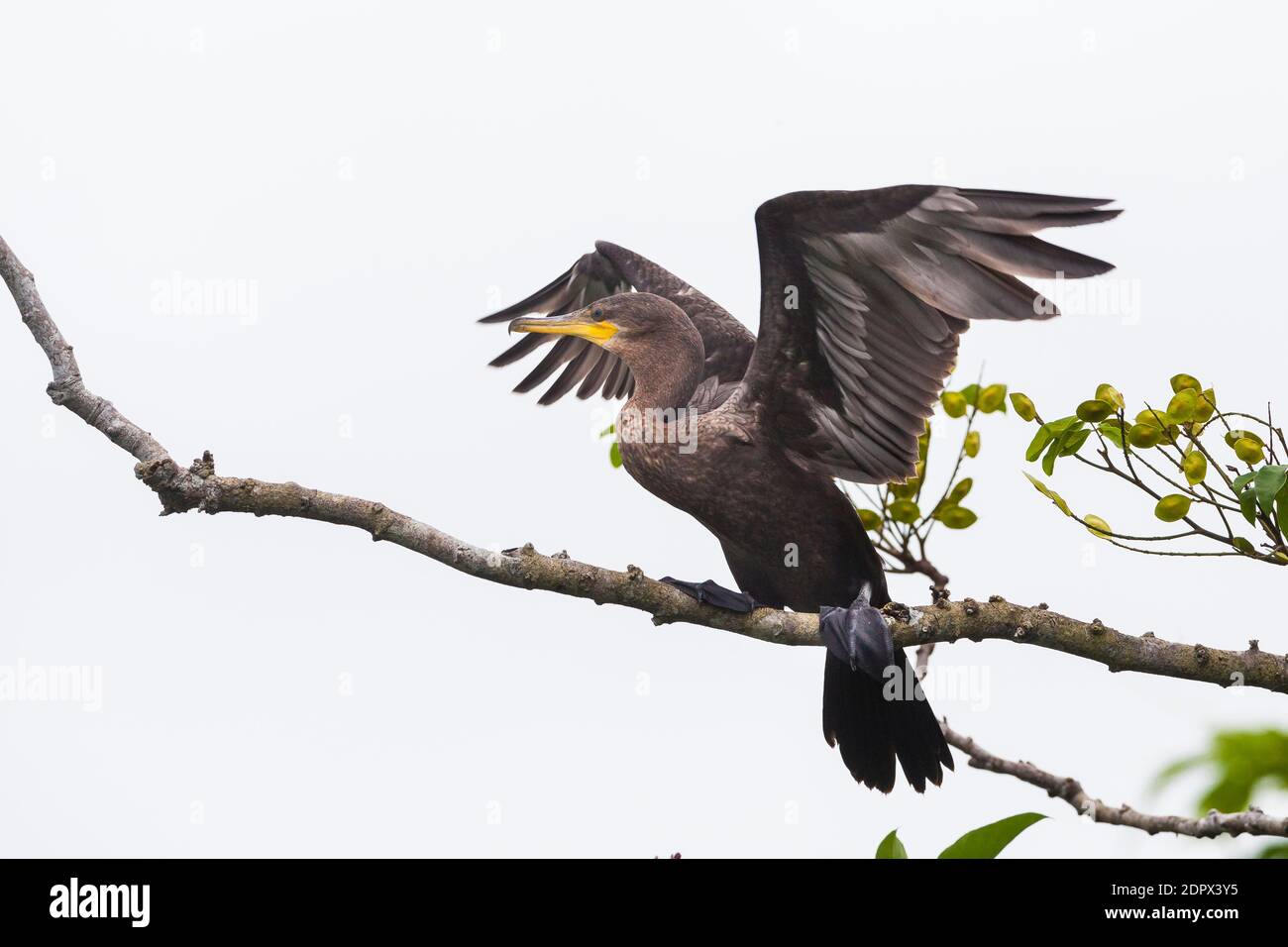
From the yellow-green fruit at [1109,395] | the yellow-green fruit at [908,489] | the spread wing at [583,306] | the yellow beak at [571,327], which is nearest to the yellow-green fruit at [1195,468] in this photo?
the yellow-green fruit at [1109,395]

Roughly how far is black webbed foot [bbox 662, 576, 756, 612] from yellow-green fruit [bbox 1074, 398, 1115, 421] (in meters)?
0.63

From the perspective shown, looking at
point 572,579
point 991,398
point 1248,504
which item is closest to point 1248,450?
point 1248,504

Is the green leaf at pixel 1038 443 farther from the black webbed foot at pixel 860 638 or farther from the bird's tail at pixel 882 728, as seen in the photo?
the bird's tail at pixel 882 728

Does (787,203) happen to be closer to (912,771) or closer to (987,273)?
(987,273)

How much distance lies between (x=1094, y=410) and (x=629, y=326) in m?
0.96

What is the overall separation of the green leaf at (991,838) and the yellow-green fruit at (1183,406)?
0.65m

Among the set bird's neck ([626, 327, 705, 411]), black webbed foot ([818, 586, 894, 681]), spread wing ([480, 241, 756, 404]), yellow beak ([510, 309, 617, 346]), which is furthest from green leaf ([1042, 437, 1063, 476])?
spread wing ([480, 241, 756, 404])

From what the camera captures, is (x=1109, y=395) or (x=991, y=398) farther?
(x=991, y=398)

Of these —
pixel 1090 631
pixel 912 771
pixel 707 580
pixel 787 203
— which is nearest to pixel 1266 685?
pixel 1090 631

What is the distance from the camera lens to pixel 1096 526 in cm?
212

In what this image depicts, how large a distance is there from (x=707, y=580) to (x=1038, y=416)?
642mm

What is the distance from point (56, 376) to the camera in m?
1.84

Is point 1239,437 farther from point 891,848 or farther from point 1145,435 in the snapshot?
point 891,848

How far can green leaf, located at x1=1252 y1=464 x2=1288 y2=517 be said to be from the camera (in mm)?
1883
